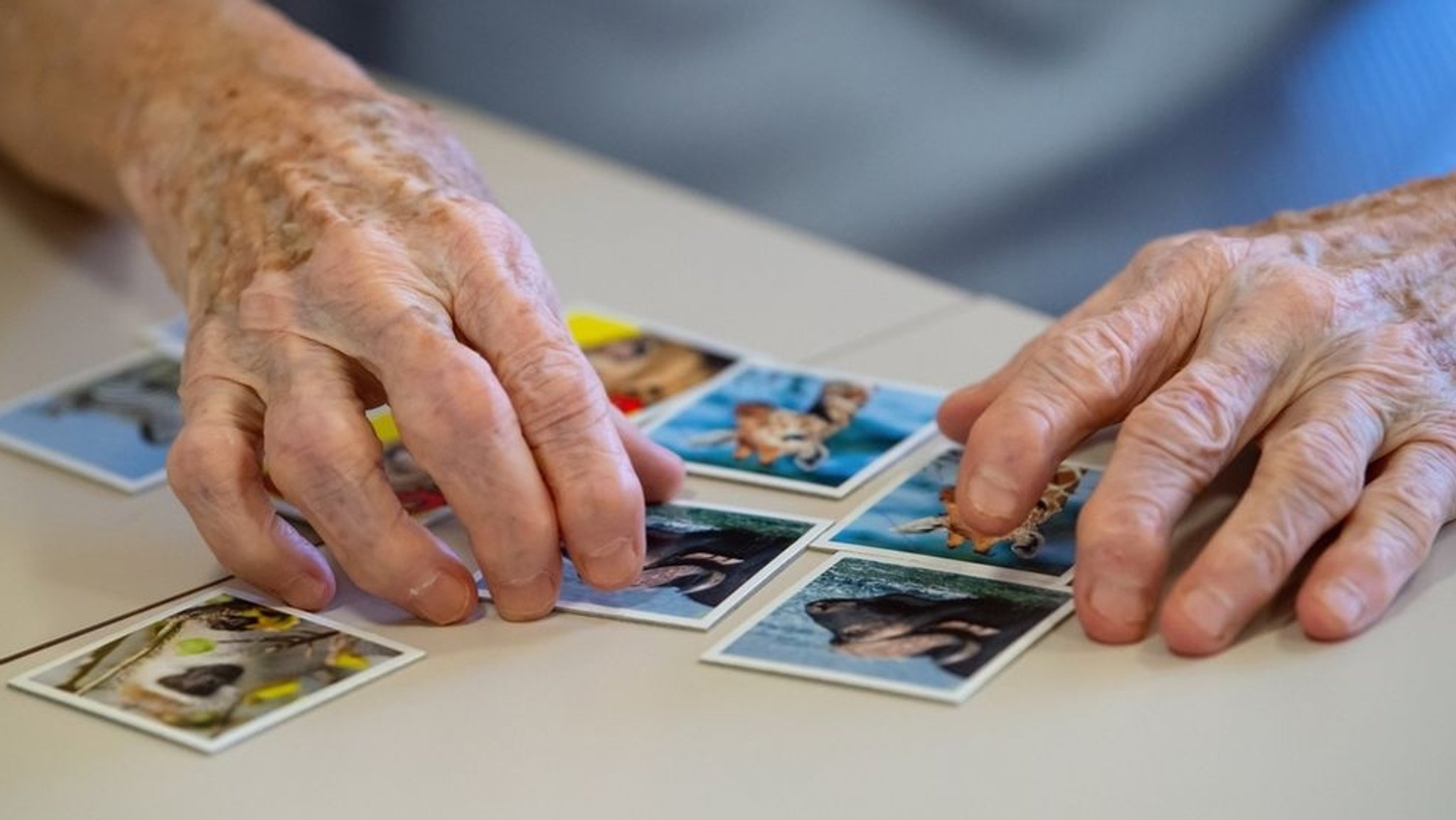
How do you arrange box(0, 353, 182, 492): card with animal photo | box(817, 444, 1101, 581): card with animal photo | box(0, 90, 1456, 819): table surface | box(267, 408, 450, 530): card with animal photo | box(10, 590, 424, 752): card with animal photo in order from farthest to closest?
box(0, 353, 182, 492): card with animal photo
box(267, 408, 450, 530): card with animal photo
box(817, 444, 1101, 581): card with animal photo
box(10, 590, 424, 752): card with animal photo
box(0, 90, 1456, 819): table surface

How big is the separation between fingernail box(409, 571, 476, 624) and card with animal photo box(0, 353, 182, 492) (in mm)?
344

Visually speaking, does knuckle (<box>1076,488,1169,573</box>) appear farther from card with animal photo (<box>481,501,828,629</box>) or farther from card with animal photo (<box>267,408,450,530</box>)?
card with animal photo (<box>267,408,450,530</box>)

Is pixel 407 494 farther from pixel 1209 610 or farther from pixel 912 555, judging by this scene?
pixel 1209 610

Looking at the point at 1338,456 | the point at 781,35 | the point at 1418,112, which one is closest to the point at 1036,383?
the point at 1338,456

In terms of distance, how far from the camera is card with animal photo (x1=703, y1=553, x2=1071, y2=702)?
89cm

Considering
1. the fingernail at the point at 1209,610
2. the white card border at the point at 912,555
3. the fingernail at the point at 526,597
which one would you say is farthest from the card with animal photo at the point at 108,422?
the fingernail at the point at 1209,610

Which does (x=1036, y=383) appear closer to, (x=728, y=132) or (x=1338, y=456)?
(x=1338, y=456)

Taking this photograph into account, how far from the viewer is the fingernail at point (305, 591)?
3.27 feet

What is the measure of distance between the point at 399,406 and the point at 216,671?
178mm

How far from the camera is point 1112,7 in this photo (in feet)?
5.07

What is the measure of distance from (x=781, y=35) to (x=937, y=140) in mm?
232

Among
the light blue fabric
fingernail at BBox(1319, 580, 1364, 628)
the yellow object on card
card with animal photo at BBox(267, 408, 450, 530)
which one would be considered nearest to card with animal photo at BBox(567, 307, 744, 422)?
the yellow object on card

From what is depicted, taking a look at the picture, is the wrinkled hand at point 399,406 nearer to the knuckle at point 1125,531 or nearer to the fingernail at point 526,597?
the fingernail at point 526,597

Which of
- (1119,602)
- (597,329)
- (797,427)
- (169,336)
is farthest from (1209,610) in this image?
(169,336)
